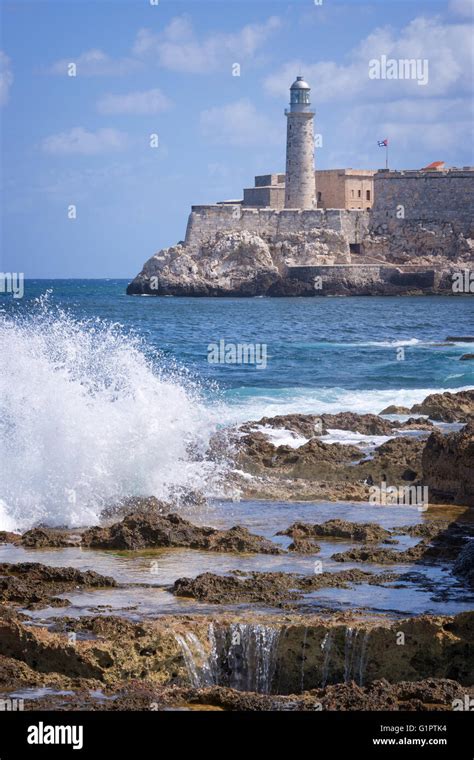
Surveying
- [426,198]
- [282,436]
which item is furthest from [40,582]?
[426,198]

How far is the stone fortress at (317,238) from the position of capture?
58562 millimetres

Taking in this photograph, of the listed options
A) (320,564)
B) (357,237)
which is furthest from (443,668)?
(357,237)

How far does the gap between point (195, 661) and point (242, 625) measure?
34 centimetres

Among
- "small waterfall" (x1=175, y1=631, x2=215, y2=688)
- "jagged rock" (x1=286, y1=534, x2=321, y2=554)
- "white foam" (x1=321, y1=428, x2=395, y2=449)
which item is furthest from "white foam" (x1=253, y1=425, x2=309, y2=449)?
"small waterfall" (x1=175, y1=631, x2=215, y2=688)

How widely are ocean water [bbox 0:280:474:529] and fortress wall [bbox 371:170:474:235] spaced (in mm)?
23365

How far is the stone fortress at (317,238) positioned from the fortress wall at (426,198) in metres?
0.05

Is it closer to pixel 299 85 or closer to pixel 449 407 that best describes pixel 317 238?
pixel 299 85

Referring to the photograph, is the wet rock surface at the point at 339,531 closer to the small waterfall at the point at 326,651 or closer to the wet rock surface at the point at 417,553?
the wet rock surface at the point at 417,553

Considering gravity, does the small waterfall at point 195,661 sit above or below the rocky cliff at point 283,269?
below

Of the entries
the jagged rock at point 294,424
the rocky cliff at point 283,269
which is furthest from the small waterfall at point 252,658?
the rocky cliff at point 283,269

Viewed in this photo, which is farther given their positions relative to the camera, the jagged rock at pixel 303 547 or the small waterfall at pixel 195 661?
the jagged rock at pixel 303 547

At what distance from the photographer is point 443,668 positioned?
20.5 feet

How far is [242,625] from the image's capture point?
254 inches
